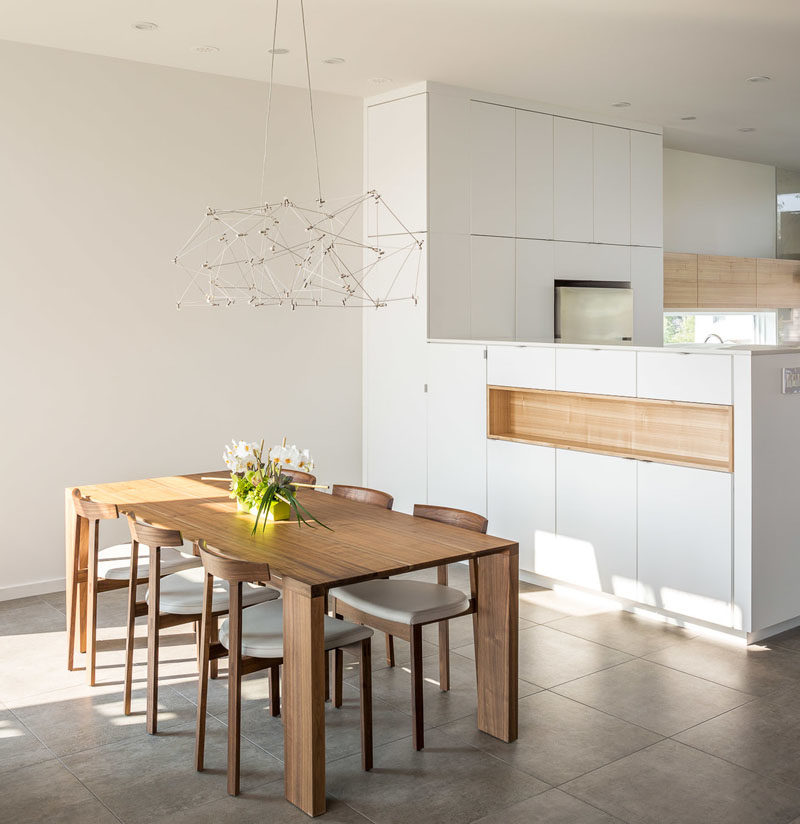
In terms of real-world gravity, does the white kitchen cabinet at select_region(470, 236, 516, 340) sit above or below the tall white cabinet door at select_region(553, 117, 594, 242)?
below

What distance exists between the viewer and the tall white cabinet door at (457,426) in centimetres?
577

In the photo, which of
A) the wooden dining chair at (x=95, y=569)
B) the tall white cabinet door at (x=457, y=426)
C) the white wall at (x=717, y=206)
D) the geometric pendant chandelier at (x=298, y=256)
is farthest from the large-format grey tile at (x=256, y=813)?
the white wall at (x=717, y=206)

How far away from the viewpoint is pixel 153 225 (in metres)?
5.66

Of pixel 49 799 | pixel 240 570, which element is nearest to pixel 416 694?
pixel 240 570

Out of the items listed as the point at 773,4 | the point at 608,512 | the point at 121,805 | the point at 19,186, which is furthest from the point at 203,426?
the point at 773,4

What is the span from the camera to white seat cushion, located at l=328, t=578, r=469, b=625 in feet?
11.2

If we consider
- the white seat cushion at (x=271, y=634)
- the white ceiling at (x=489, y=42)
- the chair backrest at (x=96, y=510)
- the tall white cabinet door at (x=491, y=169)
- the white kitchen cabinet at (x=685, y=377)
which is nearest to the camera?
the white seat cushion at (x=271, y=634)

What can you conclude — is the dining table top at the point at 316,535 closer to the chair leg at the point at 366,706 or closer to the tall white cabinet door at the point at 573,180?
the chair leg at the point at 366,706

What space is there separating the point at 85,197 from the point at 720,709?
168 inches

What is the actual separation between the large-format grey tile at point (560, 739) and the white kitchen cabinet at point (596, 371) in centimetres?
176

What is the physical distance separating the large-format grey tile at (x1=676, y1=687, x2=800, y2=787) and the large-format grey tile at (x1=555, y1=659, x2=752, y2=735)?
0.23 feet

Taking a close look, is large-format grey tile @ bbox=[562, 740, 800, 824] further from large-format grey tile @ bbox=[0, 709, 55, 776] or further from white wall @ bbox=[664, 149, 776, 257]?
white wall @ bbox=[664, 149, 776, 257]

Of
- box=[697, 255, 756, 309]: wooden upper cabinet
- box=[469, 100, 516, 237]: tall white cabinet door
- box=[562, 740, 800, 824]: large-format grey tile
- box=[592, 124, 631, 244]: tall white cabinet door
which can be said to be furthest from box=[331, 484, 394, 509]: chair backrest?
box=[697, 255, 756, 309]: wooden upper cabinet

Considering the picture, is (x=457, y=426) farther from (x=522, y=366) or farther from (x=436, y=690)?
(x=436, y=690)
